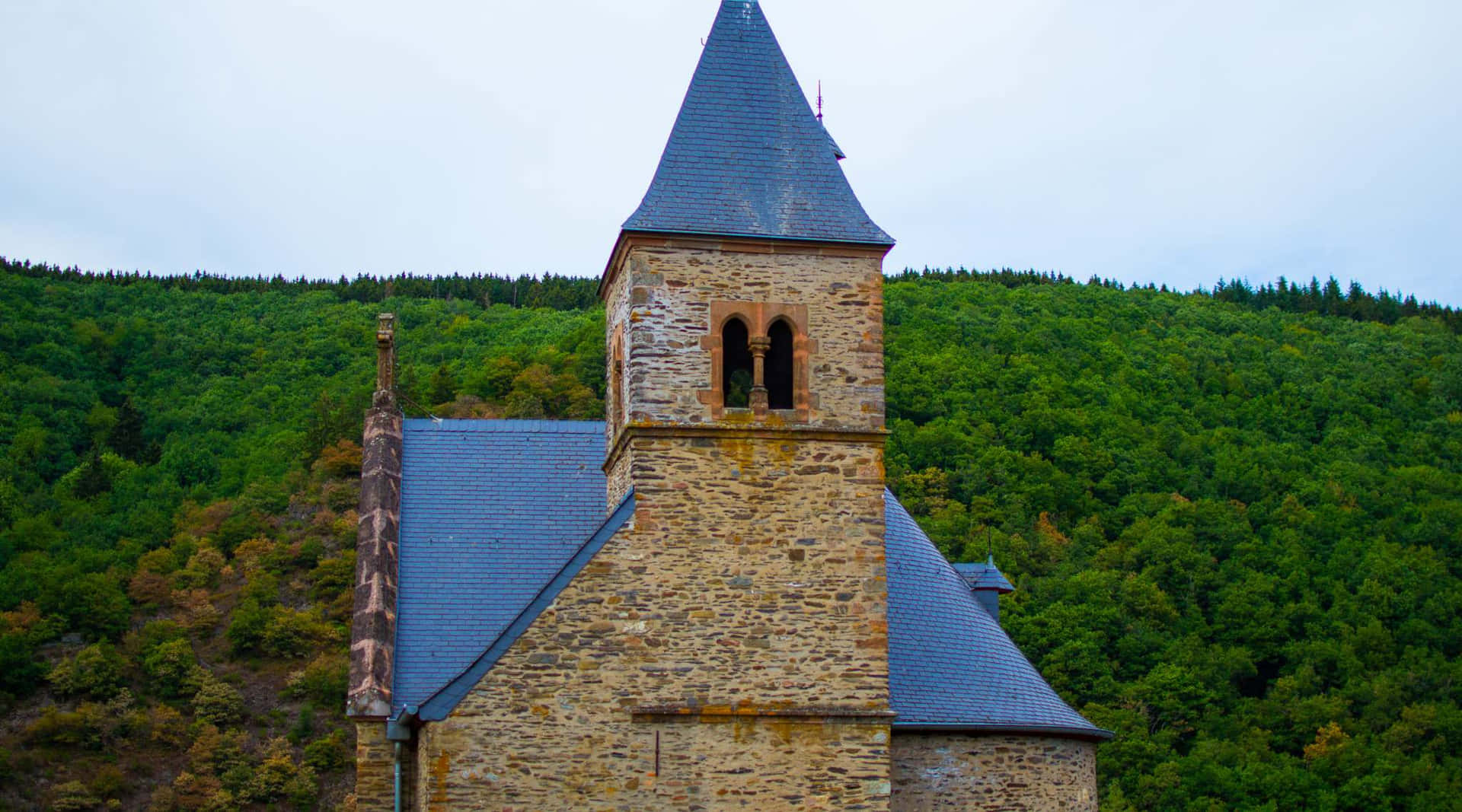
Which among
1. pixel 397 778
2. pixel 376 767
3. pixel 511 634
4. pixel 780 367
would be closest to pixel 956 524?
pixel 780 367

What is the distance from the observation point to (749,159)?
20828 mm

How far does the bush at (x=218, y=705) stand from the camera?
54.7 metres

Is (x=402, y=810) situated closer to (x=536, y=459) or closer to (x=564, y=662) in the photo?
(x=564, y=662)

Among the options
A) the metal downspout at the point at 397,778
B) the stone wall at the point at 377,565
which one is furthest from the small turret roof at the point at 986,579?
the metal downspout at the point at 397,778

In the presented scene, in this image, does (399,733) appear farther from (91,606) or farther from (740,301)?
(91,606)

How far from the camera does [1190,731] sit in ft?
186

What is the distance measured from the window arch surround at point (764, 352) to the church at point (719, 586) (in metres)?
0.03

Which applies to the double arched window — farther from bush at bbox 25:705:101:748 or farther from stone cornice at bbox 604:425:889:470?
bush at bbox 25:705:101:748

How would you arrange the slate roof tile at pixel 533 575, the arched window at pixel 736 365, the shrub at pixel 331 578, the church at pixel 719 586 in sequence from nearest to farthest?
the church at pixel 719 586 → the arched window at pixel 736 365 → the slate roof tile at pixel 533 575 → the shrub at pixel 331 578

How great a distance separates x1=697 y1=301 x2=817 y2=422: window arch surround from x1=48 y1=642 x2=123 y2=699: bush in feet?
140

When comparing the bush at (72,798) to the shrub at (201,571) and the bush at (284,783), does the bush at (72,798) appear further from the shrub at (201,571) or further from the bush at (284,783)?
the shrub at (201,571)

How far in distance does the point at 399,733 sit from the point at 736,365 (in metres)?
5.79

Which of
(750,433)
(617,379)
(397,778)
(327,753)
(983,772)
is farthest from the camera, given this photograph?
(327,753)

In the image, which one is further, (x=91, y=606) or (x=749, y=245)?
(x=91, y=606)
